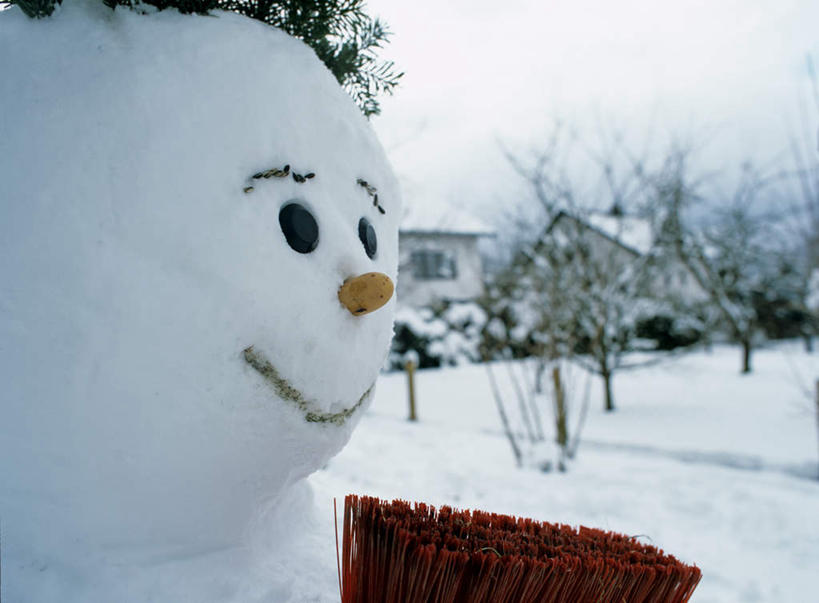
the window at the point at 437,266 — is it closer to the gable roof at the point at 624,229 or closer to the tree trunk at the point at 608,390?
the gable roof at the point at 624,229

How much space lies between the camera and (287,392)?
1.09 metres

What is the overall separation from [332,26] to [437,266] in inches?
687

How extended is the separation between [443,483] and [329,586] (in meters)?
2.93

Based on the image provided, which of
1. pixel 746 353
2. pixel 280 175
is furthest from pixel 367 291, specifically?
pixel 746 353

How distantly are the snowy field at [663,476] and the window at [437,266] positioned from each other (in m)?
9.62

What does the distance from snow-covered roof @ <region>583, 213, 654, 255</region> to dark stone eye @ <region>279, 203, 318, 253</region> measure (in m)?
6.61

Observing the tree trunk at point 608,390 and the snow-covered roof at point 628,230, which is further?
the tree trunk at point 608,390

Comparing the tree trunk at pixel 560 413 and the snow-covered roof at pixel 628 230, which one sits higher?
the snow-covered roof at pixel 628 230

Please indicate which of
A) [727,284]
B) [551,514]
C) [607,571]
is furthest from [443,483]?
[727,284]

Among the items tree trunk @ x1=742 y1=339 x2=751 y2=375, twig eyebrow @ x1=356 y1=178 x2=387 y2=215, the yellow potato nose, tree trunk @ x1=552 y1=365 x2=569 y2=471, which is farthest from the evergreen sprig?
tree trunk @ x1=742 y1=339 x2=751 y2=375

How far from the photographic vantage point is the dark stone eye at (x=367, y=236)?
4.30ft

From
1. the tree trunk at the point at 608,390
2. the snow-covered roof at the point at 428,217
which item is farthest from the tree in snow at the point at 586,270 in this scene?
the snow-covered roof at the point at 428,217

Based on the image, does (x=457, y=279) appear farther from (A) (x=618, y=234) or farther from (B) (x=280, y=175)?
(B) (x=280, y=175)

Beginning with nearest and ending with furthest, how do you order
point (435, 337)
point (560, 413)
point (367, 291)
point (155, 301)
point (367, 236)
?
point (155, 301)
point (367, 291)
point (367, 236)
point (560, 413)
point (435, 337)
